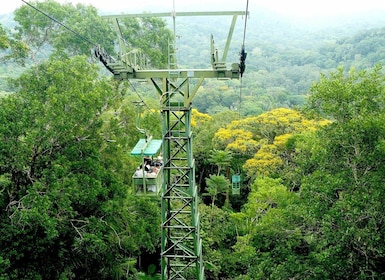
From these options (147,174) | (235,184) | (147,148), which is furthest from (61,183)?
(235,184)

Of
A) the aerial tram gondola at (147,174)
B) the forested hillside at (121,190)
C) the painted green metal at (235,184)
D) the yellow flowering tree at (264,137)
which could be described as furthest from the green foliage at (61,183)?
the yellow flowering tree at (264,137)

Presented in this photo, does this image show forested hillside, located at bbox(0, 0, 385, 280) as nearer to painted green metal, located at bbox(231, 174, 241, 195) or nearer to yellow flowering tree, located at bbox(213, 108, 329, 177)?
painted green metal, located at bbox(231, 174, 241, 195)

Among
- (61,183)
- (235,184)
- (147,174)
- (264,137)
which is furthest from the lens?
(264,137)

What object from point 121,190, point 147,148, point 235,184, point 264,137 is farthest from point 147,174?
point 264,137

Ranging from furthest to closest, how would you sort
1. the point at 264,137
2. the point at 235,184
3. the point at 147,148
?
the point at 264,137 → the point at 235,184 → the point at 147,148

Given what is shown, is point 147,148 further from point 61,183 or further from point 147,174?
point 61,183

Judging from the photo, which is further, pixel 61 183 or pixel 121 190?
pixel 121 190

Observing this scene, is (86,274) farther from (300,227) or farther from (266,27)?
(266,27)

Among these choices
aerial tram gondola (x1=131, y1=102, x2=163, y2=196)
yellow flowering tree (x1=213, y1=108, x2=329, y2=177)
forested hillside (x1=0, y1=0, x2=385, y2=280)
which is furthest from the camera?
yellow flowering tree (x1=213, y1=108, x2=329, y2=177)

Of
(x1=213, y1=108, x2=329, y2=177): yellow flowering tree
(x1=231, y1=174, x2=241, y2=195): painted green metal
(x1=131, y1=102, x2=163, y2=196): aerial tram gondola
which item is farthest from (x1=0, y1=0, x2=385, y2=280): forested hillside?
(x1=213, y1=108, x2=329, y2=177): yellow flowering tree

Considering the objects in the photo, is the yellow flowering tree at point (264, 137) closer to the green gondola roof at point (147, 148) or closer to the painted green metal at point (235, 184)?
the painted green metal at point (235, 184)

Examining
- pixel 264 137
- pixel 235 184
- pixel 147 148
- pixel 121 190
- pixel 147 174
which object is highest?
pixel 147 148

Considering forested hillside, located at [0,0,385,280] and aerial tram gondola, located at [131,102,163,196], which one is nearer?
forested hillside, located at [0,0,385,280]

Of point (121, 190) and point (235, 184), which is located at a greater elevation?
point (121, 190)
